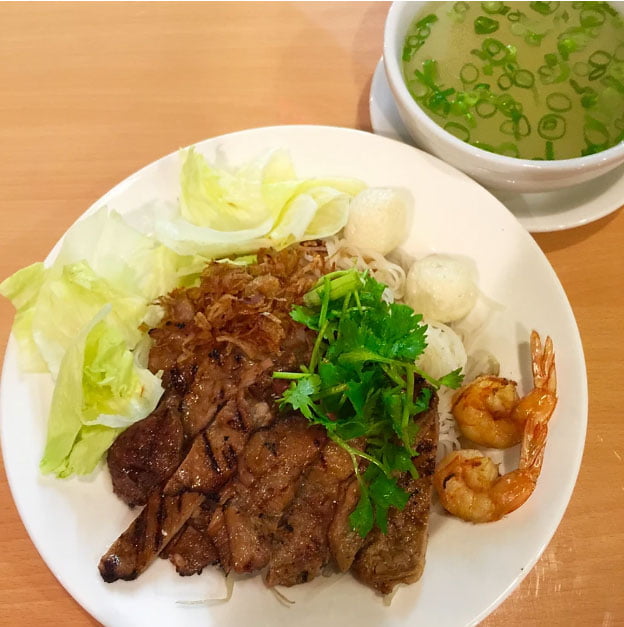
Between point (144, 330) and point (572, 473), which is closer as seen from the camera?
point (572, 473)

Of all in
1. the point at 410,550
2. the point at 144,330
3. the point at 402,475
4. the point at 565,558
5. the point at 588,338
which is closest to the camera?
the point at 410,550

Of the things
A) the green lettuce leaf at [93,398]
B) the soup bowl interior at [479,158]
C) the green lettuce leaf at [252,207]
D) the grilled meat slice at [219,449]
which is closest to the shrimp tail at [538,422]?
the soup bowl interior at [479,158]

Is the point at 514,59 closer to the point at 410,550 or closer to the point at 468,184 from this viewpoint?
the point at 468,184

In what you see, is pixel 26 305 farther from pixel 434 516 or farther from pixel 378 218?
pixel 434 516

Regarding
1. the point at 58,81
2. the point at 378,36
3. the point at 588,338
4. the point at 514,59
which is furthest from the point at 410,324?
the point at 58,81

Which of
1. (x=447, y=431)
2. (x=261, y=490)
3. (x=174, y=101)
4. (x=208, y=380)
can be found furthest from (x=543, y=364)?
(x=174, y=101)

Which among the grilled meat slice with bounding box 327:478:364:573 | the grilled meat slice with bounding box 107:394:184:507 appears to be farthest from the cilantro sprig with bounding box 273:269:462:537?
the grilled meat slice with bounding box 107:394:184:507
